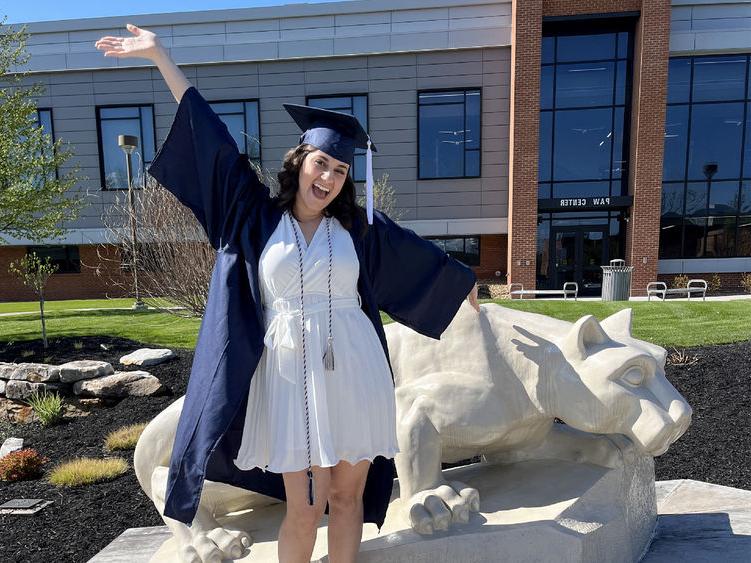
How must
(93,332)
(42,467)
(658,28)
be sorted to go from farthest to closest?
(658,28) → (93,332) → (42,467)

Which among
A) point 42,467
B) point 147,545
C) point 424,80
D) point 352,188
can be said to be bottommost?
point 42,467

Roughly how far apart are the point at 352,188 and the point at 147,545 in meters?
3.02

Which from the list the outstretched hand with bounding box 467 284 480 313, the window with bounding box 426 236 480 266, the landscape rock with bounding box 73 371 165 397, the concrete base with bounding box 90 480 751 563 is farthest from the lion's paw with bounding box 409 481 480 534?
the window with bounding box 426 236 480 266

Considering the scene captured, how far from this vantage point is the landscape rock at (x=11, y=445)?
6.01 meters

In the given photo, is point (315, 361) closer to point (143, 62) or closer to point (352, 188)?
point (352, 188)

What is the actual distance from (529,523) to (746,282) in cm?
1845

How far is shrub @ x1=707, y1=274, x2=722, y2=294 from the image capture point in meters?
17.1

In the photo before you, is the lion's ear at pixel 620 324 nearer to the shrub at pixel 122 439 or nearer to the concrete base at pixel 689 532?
the concrete base at pixel 689 532

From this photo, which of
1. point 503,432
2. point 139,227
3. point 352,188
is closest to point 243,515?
point 503,432

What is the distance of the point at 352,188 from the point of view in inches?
80.8

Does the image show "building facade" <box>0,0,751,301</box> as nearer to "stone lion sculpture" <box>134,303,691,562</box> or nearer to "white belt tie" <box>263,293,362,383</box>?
"stone lion sculpture" <box>134,303,691,562</box>

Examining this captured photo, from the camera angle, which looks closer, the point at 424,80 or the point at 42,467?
the point at 42,467

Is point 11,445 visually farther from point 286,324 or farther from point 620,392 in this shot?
point 620,392

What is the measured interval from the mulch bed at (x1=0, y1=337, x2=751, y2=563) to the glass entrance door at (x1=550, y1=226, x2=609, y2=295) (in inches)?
439
